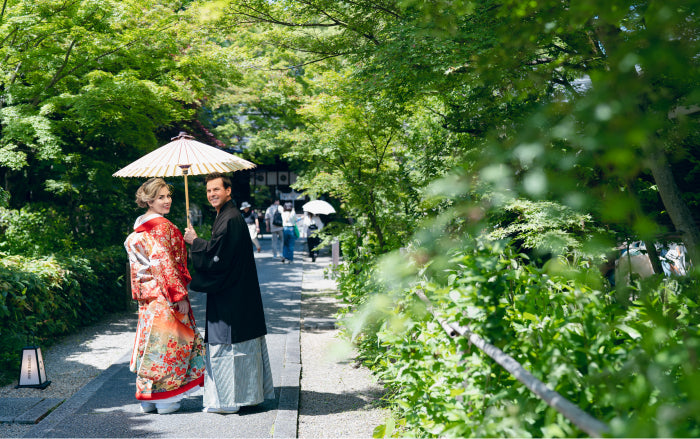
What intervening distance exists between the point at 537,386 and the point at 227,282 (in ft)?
10.9

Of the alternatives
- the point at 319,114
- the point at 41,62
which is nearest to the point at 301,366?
the point at 319,114

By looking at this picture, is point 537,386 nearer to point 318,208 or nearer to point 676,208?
point 676,208

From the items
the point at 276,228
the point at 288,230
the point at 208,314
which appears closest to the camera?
the point at 208,314

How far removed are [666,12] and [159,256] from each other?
13.4 feet

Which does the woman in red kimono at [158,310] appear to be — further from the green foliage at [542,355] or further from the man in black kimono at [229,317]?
the green foliage at [542,355]

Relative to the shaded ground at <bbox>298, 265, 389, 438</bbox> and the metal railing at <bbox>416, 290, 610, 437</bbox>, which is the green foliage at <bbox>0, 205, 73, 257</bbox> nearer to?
the shaded ground at <bbox>298, 265, 389, 438</bbox>

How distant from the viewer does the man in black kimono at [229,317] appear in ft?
15.5

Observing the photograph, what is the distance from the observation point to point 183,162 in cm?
511

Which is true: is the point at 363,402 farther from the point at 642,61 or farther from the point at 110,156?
the point at 110,156

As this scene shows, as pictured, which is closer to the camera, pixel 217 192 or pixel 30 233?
pixel 217 192

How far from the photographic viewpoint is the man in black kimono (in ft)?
15.5

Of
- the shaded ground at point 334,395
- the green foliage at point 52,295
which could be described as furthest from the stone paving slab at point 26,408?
the shaded ground at point 334,395

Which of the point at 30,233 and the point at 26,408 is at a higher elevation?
the point at 30,233

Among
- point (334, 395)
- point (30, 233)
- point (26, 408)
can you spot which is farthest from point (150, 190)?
point (30, 233)
